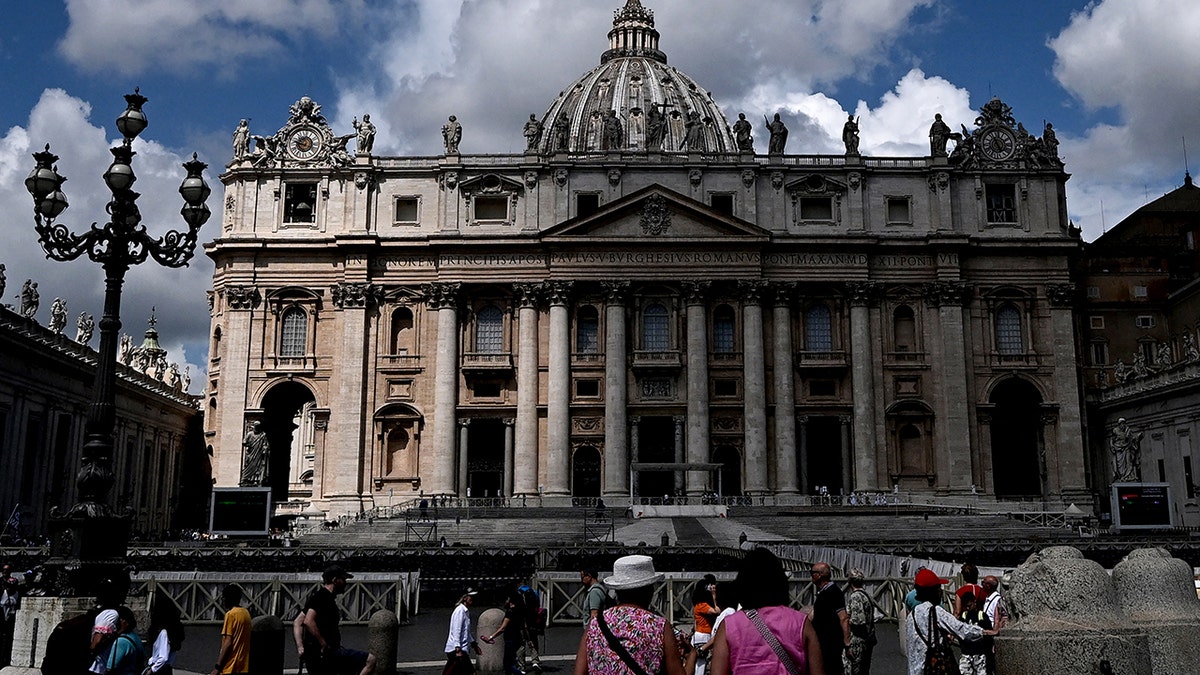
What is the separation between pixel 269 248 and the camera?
6094 centimetres

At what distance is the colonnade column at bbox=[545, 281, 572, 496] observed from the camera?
5766cm

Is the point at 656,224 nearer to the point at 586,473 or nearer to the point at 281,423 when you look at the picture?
the point at 586,473

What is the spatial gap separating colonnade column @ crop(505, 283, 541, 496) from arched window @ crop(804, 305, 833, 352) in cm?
1505

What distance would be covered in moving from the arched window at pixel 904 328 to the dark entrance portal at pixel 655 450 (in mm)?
13581

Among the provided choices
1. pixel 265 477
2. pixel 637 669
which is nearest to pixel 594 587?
pixel 637 669

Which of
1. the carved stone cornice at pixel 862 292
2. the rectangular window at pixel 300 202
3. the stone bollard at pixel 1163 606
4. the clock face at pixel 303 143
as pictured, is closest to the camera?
the stone bollard at pixel 1163 606

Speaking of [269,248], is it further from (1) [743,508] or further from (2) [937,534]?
(2) [937,534]

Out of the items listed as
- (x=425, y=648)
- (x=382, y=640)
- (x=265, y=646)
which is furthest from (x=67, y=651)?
(x=425, y=648)

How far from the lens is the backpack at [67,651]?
939 centimetres

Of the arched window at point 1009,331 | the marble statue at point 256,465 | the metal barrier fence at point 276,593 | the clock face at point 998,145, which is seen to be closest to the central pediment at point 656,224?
the arched window at point 1009,331

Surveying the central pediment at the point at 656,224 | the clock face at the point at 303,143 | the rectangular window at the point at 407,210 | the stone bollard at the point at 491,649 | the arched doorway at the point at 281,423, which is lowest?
the stone bollard at the point at 491,649

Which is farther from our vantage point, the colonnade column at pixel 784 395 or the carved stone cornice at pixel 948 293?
the carved stone cornice at pixel 948 293

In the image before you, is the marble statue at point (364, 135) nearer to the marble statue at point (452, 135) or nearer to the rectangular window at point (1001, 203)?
the marble statue at point (452, 135)

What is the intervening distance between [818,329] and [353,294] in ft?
85.2
